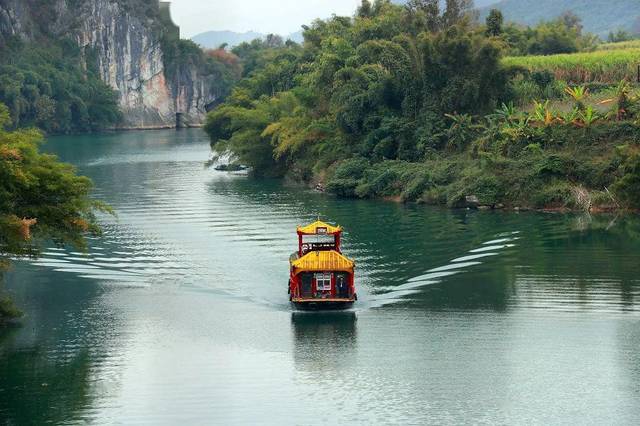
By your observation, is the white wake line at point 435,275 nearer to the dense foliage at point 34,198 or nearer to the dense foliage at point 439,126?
the dense foliage at point 34,198

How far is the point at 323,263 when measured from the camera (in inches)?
1396

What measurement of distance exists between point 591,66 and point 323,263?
1460 inches

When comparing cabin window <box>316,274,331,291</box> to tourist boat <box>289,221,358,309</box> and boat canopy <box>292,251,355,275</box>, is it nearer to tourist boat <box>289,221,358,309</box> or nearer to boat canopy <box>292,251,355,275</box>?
tourist boat <box>289,221,358,309</box>

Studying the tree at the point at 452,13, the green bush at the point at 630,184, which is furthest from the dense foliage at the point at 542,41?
the green bush at the point at 630,184

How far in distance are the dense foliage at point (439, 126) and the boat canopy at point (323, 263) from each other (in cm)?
1904

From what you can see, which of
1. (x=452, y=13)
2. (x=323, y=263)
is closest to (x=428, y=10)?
(x=452, y=13)

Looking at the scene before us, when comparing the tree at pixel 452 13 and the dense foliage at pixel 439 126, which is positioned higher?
the tree at pixel 452 13

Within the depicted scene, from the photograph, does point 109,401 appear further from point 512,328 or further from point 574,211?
point 574,211

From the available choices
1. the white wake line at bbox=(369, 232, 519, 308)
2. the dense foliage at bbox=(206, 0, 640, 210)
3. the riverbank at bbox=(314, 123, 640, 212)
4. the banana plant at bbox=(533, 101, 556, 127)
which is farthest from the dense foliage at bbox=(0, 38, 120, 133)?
the white wake line at bbox=(369, 232, 519, 308)

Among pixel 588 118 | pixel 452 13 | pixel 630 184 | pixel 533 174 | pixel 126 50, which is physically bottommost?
pixel 630 184

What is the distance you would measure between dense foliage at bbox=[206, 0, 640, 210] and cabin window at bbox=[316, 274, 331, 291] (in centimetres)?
1942

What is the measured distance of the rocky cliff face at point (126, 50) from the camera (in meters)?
154

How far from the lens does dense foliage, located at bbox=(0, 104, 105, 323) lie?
32.0 meters

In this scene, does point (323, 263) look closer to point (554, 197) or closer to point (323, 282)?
point (323, 282)
